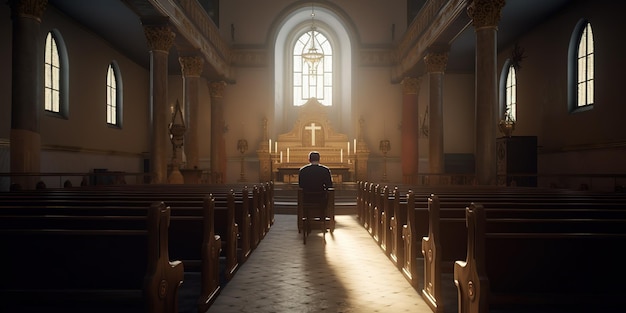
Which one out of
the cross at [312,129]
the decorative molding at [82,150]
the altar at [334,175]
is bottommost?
the altar at [334,175]

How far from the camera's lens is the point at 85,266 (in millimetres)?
3299

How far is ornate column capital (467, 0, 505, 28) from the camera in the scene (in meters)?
10.8

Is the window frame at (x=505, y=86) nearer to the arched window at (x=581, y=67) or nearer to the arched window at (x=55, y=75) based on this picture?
the arched window at (x=581, y=67)

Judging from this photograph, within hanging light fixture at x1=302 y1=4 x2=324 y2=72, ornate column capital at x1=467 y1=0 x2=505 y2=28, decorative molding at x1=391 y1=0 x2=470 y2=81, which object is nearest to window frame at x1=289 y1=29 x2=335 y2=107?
hanging light fixture at x1=302 y1=4 x2=324 y2=72

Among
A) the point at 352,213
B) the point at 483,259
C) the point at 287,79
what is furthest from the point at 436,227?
the point at 287,79

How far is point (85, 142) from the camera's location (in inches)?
659

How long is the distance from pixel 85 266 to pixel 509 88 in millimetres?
19286

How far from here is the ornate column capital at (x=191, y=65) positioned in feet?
54.7

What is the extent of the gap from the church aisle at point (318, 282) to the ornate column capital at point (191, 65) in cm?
1031

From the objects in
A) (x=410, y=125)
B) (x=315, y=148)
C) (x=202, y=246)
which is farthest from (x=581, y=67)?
(x=202, y=246)

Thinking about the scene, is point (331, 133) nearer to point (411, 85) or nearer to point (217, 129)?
point (411, 85)

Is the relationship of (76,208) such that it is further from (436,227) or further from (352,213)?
(352,213)

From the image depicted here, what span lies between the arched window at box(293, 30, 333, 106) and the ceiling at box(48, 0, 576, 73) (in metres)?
6.19

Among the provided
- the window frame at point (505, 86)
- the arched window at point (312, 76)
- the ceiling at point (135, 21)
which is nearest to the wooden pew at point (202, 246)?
the ceiling at point (135, 21)
